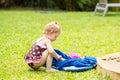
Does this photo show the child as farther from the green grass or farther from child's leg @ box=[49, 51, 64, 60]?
the green grass

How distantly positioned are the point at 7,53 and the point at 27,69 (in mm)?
1491

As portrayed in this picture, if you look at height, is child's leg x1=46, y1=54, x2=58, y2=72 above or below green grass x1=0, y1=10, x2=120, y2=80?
above

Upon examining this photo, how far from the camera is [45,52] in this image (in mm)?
4984

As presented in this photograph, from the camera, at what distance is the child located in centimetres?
498

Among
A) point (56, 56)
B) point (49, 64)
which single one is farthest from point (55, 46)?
point (49, 64)

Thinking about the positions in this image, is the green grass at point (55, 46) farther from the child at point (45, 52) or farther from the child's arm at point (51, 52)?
the child's arm at point (51, 52)

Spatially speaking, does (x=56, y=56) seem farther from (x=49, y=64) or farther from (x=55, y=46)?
(x=55, y=46)

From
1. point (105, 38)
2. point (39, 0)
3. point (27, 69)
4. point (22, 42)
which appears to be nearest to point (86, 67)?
point (27, 69)

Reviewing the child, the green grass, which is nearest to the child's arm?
the child

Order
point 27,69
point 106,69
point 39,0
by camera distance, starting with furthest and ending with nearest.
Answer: point 39,0 < point 27,69 < point 106,69

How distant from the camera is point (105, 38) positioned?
8.88m

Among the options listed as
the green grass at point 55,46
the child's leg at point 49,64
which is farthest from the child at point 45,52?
the green grass at point 55,46

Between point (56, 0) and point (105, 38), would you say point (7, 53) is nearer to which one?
point (105, 38)

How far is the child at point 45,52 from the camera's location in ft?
16.3
